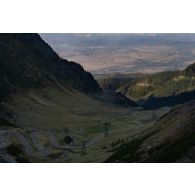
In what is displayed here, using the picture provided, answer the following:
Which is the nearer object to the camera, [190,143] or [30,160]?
[190,143]

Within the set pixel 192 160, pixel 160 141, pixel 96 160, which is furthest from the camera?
pixel 96 160

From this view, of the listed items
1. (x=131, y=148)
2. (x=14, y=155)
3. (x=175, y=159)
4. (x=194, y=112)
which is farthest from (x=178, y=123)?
(x=14, y=155)

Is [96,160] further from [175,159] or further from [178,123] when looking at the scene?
[175,159]

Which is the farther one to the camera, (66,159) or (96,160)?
(66,159)

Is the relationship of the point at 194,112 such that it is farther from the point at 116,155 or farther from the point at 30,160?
the point at 30,160

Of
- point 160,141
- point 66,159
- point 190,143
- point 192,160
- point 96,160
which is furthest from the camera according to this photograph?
point 66,159

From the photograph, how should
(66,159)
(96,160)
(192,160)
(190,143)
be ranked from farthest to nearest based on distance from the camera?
(66,159), (96,160), (190,143), (192,160)

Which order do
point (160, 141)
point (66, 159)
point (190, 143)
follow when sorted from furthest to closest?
point (66, 159) → point (160, 141) → point (190, 143)

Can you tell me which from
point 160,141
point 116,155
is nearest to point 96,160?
point 116,155

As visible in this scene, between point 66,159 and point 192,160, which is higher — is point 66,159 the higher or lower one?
the lower one
